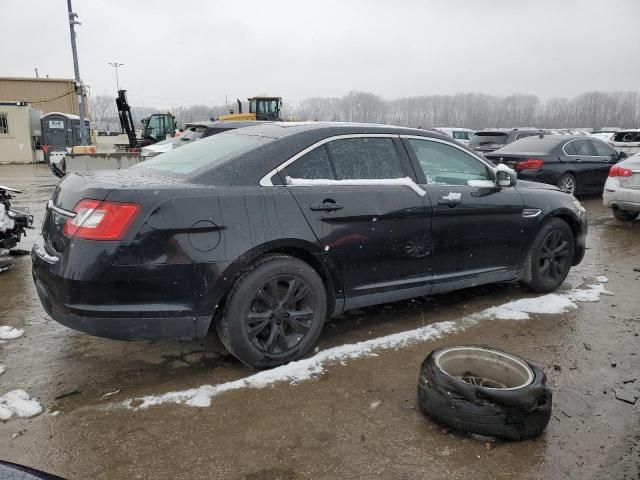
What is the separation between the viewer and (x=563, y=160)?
34.0 ft

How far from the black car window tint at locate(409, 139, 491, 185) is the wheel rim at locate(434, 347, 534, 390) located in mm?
1494

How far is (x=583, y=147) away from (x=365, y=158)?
29.8 feet

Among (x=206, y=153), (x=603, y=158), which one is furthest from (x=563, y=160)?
(x=206, y=153)

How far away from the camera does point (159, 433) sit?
2.65 m

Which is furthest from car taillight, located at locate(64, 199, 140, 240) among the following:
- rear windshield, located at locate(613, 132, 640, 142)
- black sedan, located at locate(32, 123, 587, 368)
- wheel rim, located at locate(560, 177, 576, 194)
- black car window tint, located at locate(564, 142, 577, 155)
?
rear windshield, located at locate(613, 132, 640, 142)

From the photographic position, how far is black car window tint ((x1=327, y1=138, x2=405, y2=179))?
3615mm

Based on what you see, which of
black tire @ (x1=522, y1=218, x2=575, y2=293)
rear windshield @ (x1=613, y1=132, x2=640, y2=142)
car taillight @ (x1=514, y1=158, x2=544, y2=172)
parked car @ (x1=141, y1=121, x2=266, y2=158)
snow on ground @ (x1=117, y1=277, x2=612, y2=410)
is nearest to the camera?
snow on ground @ (x1=117, y1=277, x2=612, y2=410)

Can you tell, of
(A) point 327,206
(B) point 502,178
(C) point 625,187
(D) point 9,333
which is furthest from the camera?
(C) point 625,187

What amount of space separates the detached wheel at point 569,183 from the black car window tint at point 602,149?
1188 mm

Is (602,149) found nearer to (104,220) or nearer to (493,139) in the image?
(493,139)

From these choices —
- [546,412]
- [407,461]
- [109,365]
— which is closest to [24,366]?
[109,365]

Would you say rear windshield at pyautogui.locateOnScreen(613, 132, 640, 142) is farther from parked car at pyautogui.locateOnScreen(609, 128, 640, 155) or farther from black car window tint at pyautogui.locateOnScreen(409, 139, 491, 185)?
black car window tint at pyautogui.locateOnScreen(409, 139, 491, 185)

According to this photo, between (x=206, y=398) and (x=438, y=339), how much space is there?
1819 mm

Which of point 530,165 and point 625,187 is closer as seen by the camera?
point 625,187
